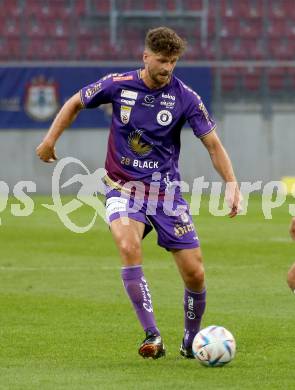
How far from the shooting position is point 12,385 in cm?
685

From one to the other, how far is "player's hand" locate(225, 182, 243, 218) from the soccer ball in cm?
83

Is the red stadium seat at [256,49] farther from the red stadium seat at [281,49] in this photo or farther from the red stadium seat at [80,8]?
the red stadium seat at [80,8]

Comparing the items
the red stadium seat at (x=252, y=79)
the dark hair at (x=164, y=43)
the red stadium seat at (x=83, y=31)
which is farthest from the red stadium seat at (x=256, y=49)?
the dark hair at (x=164, y=43)

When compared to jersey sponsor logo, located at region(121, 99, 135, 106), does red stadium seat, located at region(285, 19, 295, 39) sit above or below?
below

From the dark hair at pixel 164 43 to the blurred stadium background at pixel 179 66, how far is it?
1985cm

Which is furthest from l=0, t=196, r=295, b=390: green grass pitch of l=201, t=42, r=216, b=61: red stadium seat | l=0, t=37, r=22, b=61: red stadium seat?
l=201, t=42, r=216, b=61: red stadium seat

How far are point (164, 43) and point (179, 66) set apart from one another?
20297 millimetres

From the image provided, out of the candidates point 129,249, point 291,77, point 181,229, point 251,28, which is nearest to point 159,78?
point 181,229

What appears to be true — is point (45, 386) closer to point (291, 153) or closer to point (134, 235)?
point (134, 235)

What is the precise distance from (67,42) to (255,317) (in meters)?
20.0

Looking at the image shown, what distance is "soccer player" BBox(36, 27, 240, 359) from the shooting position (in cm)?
792

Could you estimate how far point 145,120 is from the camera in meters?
8.03

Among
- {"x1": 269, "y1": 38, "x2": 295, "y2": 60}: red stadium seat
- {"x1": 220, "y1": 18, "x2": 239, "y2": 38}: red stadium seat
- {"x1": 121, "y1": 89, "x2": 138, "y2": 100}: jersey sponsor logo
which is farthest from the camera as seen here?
{"x1": 220, "y1": 18, "x2": 239, "y2": 38}: red stadium seat

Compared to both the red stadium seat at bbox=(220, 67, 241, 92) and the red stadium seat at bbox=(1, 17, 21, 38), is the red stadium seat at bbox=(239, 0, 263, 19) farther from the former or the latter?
the red stadium seat at bbox=(1, 17, 21, 38)
